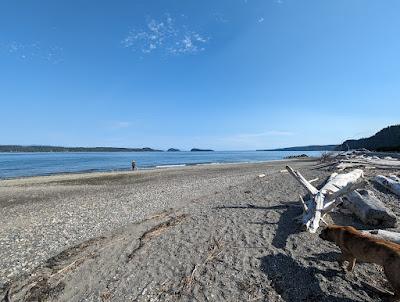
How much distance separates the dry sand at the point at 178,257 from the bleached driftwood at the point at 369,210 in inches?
13.1

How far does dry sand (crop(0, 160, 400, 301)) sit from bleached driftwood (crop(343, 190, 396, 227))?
0.33 metres

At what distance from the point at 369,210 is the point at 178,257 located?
5457mm

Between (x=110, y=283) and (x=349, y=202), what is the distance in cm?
750

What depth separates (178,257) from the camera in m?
6.53

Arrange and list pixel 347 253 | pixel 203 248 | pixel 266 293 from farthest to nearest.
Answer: pixel 203 248
pixel 347 253
pixel 266 293

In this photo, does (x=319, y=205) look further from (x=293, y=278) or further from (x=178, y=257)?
(x=178, y=257)

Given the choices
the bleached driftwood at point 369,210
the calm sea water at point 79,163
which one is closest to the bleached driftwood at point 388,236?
the bleached driftwood at point 369,210

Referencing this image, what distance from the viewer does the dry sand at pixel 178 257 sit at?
5016 mm

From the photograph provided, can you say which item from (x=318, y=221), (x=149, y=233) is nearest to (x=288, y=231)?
(x=318, y=221)

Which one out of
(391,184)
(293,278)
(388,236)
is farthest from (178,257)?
(391,184)

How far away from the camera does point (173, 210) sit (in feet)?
37.7

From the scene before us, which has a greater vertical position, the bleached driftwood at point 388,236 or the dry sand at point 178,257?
the bleached driftwood at point 388,236

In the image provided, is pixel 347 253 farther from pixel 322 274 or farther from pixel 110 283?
pixel 110 283

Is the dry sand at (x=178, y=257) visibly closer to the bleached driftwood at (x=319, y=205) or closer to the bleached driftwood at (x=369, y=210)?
the bleached driftwood at (x=369, y=210)
